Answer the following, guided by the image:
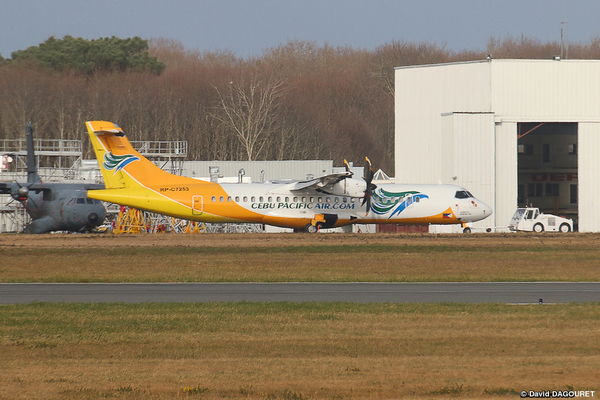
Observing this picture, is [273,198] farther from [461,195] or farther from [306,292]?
[306,292]

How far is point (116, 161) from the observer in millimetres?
35656

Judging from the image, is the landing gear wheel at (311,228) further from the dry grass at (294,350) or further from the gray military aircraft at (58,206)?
the dry grass at (294,350)

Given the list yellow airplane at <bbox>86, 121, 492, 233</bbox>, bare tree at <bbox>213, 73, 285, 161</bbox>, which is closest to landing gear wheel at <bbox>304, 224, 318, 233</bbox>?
yellow airplane at <bbox>86, 121, 492, 233</bbox>

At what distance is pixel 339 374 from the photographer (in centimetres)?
988

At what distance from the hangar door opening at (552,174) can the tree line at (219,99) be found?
30074 mm

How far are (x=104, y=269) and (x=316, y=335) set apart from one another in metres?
14.1

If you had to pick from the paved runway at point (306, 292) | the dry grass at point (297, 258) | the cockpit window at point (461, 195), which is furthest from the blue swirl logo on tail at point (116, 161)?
the cockpit window at point (461, 195)

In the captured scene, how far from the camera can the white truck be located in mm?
45906

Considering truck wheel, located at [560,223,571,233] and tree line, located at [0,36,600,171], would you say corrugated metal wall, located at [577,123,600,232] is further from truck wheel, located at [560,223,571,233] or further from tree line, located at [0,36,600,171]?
tree line, located at [0,36,600,171]

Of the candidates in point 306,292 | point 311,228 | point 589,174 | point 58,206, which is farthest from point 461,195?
point 58,206

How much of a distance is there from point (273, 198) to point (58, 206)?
11515mm

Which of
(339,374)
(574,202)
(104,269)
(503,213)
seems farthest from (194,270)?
(574,202)

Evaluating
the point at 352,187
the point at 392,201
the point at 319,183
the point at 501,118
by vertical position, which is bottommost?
the point at 392,201

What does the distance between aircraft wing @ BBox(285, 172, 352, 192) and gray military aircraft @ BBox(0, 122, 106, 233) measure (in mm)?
10419
